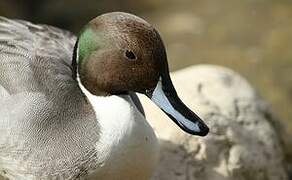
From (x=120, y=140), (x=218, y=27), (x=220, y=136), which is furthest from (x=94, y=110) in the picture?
(x=218, y=27)

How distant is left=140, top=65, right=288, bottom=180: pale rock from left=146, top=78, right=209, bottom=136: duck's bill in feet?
1.95

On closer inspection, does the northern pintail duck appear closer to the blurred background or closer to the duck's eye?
the duck's eye

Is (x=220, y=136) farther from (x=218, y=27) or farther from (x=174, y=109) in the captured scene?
Result: (x=218, y=27)

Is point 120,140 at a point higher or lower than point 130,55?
lower

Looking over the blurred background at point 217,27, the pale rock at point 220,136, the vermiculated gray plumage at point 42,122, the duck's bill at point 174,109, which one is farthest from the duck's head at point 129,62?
the blurred background at point 217,27

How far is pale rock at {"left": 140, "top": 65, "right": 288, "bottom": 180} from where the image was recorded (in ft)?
11.1

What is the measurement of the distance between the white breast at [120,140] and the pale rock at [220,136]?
1.53ft

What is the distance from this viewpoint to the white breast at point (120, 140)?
111 inches

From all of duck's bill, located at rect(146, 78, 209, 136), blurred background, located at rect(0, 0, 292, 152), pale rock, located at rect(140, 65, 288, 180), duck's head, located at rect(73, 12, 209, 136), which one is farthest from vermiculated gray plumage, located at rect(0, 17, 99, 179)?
blurred background, located at rect(0, 0, 292, 152)

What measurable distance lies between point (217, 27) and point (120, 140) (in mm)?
3125

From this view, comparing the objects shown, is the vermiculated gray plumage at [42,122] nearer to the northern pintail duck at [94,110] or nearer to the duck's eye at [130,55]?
the northern pintail duck at [94,110]

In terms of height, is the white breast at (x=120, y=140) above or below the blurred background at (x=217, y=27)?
above

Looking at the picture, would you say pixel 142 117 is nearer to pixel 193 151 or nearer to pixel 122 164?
pixel 122 164

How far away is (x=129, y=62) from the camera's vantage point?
109 inches
